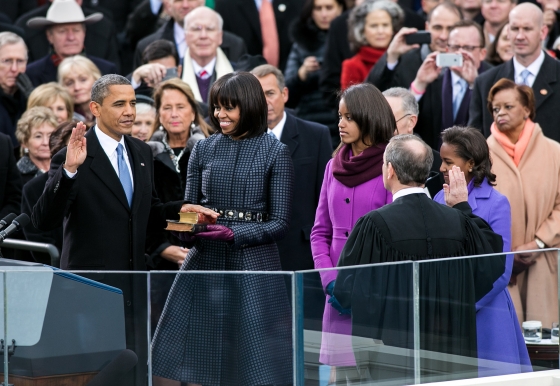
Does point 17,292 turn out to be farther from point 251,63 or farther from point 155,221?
point 251,63

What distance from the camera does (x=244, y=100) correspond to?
557 centimetres

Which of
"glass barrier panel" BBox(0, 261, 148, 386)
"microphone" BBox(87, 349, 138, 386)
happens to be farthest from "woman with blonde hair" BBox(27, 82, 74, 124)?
"microphone" BBox(87, 349, 138, 386)

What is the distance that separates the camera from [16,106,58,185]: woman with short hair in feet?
25.7

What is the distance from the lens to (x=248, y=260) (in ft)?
18.2

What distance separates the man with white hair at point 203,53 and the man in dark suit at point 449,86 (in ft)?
5.56

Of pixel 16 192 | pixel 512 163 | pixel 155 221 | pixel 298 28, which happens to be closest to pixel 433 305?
pixel 155 221

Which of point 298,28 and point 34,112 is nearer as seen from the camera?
point 34,112

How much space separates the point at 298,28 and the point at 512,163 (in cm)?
354

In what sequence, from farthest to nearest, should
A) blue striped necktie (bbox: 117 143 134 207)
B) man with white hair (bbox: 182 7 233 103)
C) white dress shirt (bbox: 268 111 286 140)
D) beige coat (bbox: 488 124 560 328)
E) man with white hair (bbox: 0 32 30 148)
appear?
man with white hair (bbox: 0 32 30 148)
man with white hair (bbox: 182 7 233 103)
white dress shirt (bbox: 268 111 286 140)
beige coat (bbox: 488 124 560 328)
blue striped necktie (bbox: 117 143 134 207)

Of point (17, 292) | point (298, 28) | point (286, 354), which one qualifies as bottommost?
point (286, 354)

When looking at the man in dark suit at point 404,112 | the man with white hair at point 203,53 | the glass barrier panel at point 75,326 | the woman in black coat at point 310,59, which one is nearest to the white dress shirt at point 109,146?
the glass barrier panel at point 75,326

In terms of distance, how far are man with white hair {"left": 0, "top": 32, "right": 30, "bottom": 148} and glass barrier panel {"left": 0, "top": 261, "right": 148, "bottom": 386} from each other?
4589 millimetres

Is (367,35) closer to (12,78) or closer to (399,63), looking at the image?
(399,63)

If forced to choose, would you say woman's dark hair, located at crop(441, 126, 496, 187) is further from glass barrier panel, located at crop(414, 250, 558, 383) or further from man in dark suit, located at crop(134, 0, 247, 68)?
man in dark suit, located at crop(134, 0, 247, 68)
